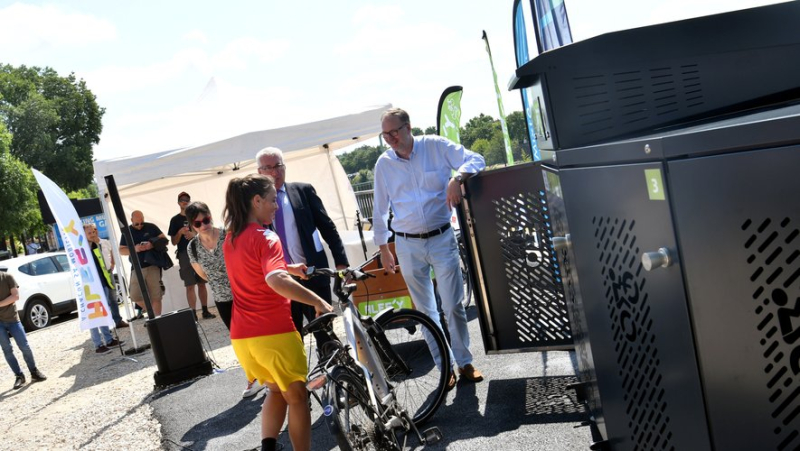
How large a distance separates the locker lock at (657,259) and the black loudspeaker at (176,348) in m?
7.15

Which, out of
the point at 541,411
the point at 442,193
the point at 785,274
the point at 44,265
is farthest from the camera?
the point at 44,265

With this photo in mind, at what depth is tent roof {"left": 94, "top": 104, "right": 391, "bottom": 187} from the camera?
10.8 metres

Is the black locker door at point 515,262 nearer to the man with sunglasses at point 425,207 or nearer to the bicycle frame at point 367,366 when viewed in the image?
the man with sunglasses at point 425,207

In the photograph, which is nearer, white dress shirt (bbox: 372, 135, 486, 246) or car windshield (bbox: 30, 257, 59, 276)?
white dress shirt (bbox: 372, 135, 486, 246)

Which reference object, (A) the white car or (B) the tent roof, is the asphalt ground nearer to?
(B) the tent roof

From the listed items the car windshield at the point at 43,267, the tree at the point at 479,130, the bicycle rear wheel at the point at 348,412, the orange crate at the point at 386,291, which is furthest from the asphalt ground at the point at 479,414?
the tree at the point at 479,130

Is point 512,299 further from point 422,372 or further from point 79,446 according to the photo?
point 79,446

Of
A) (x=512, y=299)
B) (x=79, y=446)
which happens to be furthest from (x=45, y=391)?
(x=512, y=299)

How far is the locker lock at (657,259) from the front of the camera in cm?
159

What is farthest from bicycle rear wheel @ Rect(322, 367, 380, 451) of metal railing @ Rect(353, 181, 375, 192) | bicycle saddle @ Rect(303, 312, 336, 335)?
metal railing @ Rect(353, 181, 375, 192)

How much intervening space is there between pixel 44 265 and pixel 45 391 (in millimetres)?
9692

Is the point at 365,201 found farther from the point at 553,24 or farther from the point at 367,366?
the point at 367,366

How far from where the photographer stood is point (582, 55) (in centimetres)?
223

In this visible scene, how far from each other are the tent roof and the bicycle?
7125mm
